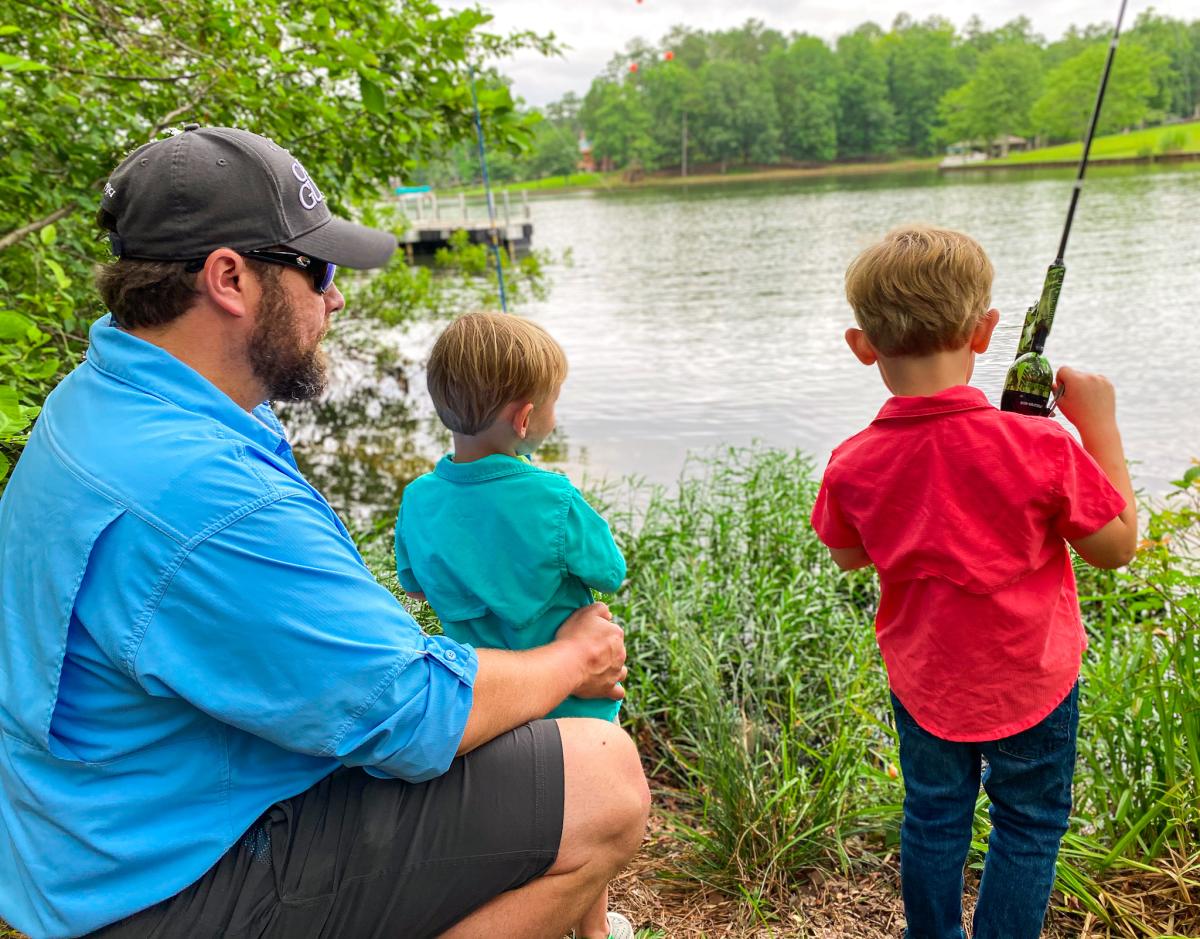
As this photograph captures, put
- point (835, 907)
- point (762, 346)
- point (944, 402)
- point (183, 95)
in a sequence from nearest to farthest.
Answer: point (944, 402), point (835, 907), point (183, 95), point (762, 346)

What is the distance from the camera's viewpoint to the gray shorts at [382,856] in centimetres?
146

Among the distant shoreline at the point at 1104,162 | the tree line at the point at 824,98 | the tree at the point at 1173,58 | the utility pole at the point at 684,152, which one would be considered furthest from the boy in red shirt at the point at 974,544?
the utility pole at the point at 684,152

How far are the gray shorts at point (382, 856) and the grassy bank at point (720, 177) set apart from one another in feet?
161

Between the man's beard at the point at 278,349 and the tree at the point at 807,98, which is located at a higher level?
the tree at the point at 807,98

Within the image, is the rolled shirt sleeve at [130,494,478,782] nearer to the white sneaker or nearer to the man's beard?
the man's beard

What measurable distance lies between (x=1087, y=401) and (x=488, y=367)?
112 cm

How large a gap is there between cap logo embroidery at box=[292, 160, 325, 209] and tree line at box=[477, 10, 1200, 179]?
45.2 metres

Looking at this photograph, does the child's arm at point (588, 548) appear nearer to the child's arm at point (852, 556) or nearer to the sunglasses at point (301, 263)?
the child's arm at point (852, 556)

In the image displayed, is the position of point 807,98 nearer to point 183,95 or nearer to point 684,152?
point 684,152

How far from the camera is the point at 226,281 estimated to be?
160 cm

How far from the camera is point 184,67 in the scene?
4.05 metres

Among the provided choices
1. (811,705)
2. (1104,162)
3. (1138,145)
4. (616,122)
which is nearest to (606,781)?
(811,705)

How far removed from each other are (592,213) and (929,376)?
3645 cm

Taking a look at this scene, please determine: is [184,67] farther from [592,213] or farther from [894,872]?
[592,213]
